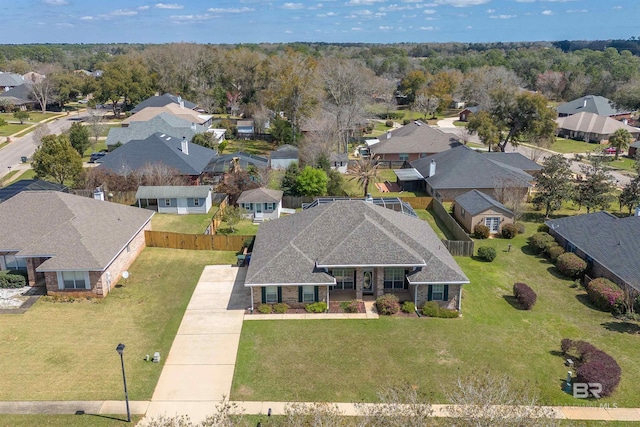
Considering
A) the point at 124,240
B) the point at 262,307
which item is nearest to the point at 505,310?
the point at 262,307

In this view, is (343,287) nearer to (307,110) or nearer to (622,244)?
(622,244)

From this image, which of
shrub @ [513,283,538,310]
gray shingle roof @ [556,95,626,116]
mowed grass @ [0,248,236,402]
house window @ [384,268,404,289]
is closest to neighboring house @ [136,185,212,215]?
mowed grass @ [0,248,236,402]

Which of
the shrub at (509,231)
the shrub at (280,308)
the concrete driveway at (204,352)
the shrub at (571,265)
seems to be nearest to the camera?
the concrete driveway at (204,352)

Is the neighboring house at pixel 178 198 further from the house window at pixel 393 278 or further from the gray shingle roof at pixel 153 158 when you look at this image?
the house window at pixel 393 278

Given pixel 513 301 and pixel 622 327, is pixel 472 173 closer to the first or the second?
pixel 513 301

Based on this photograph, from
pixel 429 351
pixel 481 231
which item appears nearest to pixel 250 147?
pixel 481 231

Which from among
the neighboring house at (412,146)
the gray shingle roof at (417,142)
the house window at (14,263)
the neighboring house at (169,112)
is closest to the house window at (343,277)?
the house window at (14,263)

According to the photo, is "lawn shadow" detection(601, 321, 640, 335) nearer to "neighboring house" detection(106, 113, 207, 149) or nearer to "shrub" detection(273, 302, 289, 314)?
"shrub" detection(273, 302, 289, 314)
